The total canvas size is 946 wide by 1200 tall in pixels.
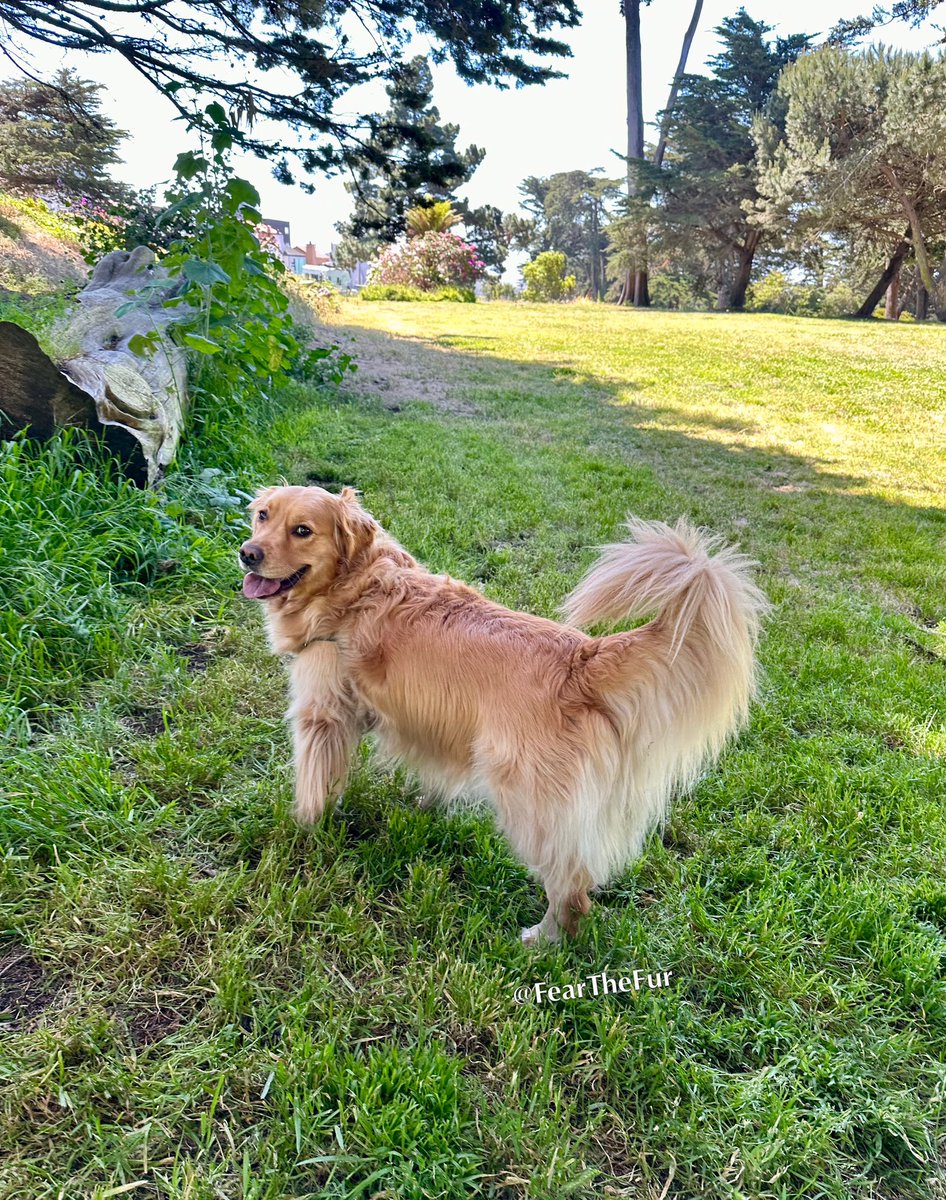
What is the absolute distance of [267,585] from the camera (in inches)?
82.7

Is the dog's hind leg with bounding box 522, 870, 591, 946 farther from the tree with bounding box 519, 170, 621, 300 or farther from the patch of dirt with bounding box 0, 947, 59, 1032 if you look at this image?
the tree with bounding box 519, 170, 621, 300

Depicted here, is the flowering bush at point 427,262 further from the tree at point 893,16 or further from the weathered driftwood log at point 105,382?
the weathered driftwood log at point 105,382

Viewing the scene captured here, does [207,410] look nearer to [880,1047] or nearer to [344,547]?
[344,547]

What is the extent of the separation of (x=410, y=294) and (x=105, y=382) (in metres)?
21.7

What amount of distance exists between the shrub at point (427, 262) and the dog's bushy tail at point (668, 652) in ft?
83.3

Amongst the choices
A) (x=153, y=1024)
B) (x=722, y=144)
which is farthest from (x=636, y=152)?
(x=153, y=1024)

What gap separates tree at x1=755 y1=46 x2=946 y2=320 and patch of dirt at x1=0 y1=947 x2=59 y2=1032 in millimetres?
23598

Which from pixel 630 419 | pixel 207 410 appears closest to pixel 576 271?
pixel 630 419

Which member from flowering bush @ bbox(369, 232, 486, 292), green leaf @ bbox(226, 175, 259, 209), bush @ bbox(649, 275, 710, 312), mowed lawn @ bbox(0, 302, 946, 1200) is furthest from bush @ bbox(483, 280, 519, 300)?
mowed lawn @ bbox(0, 302, 946, 1200)

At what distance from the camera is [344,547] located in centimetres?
215

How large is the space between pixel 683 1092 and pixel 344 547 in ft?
5.64

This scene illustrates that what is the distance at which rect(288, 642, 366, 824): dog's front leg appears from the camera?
2.08 meters

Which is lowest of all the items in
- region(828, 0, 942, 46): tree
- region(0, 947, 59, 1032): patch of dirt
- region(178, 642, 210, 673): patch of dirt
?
region(0, 947, 59, 1032): patch of dirt

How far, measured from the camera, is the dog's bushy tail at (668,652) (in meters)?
1.52
